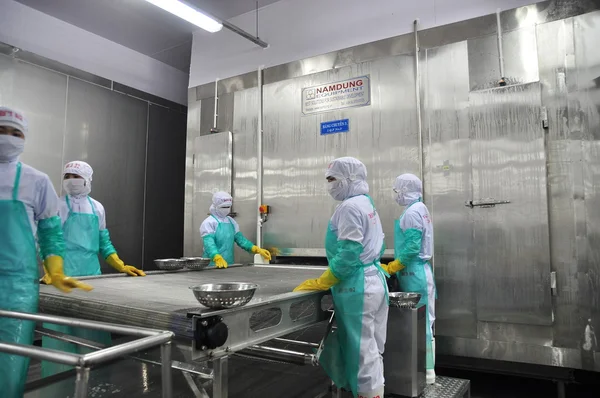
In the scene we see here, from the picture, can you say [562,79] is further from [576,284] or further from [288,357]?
[288,357]

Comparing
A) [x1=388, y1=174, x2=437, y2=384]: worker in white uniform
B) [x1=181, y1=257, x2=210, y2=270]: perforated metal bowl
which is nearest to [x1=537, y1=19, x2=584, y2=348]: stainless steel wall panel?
[x1=388, y1=174, x2=437, y2=384]: worker in white uniform

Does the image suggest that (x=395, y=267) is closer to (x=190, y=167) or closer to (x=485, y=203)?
(x=485, y=203)

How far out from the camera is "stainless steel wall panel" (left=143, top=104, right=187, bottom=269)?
19.5 ft

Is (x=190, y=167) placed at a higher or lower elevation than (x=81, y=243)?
higher

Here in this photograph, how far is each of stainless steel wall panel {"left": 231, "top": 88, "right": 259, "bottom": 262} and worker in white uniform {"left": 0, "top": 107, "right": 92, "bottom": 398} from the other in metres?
2.86

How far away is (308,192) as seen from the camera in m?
4.56

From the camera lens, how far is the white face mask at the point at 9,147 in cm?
197

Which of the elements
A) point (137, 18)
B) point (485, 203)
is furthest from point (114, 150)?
point (485, 203)

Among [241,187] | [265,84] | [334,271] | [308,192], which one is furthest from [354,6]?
[334,271]

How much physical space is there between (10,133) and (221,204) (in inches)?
104

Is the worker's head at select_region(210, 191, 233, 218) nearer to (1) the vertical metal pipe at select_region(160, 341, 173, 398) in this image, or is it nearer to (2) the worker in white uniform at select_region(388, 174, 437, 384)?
(2) the worker in white uniform at select_region(388, 174, 437, 384)

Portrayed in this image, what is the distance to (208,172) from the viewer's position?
5.24 metres

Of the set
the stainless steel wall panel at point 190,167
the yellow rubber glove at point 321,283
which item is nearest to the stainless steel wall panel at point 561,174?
the yellow rubber glove at point 321,283

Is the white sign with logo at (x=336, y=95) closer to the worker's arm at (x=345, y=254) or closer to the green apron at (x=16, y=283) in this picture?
the worker's arm at (x=345, y=254)
